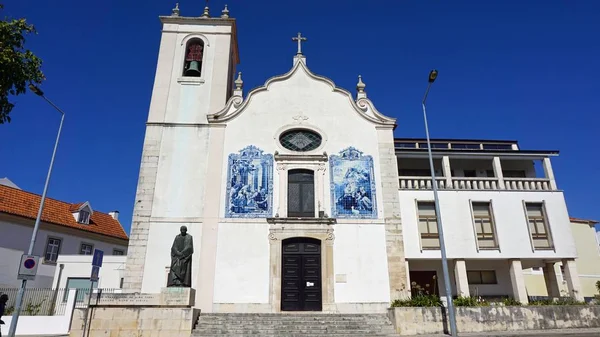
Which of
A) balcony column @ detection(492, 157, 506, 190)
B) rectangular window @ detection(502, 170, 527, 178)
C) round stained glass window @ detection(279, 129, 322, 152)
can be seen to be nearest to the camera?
round stained glass window @ detection(279, 129, 322, 152)

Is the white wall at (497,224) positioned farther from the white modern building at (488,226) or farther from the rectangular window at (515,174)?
the rectangular window at (515,174)

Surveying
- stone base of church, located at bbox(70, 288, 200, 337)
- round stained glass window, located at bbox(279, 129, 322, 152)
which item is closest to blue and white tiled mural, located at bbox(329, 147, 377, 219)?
round stained glass window, located at bbox(279, 129, 322, 152)

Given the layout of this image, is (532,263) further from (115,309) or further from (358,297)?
(115,309)

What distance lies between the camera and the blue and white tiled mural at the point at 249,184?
54.0ft

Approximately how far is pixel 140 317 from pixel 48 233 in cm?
1726

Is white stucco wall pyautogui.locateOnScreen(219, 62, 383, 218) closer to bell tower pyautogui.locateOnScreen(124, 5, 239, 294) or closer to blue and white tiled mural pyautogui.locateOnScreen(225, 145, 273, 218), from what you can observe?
blue and white tiled mural pyautogui.locateOnScreen(225, 145, 273, 218)

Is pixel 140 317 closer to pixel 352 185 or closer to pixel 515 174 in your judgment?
pixel 352 185

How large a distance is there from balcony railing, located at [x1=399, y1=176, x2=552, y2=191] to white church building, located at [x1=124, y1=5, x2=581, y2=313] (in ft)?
0.24

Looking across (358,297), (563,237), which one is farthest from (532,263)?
(358,297)

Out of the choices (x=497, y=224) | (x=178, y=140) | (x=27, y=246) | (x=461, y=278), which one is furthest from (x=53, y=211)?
(x=497, y=224)

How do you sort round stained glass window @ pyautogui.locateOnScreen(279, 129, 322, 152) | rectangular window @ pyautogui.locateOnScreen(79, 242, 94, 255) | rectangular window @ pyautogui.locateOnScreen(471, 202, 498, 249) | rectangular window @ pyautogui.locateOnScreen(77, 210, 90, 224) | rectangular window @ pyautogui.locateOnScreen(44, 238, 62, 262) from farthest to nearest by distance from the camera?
1. rectangular window @ pyautogui.locateOnScreen(77, 210, 90, 224)
2. rectangular window @ pyautogui.locateOnScreen(79, 242, 94, 255)
3. rectangular window @ pyautogui.locateOnScreen(44, 238, 62, 262)
4. round stained glass window @ pyautogui.locateOnScreen(279, 129, 322, 152)
5. rectangular window @ pyautogui.locateOnScreen(471, 202, 498, 249)

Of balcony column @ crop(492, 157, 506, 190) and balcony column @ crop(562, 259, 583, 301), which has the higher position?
balcony column @ crop(492, 157, 506, 190)

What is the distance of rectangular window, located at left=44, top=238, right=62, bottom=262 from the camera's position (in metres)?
25.0

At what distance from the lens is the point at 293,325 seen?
518 inches
